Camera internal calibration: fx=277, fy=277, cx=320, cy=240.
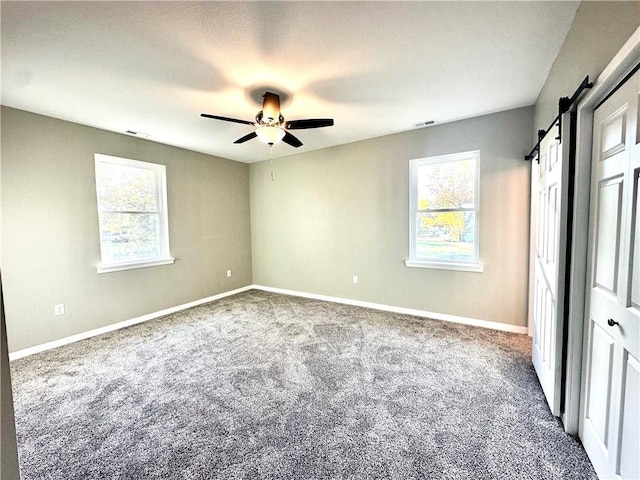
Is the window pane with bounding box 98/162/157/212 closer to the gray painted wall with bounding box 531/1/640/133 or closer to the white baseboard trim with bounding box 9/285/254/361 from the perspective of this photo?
the white baseboard trim with bounding box 9/285/254/361

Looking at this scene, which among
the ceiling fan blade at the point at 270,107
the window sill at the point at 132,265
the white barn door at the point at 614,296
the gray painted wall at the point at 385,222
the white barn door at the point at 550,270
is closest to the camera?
the white barn door at the point at 614,296

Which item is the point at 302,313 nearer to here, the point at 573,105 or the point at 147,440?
the point at 147,440

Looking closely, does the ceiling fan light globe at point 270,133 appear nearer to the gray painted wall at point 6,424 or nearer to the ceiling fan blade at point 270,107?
the ceiling fan blade at point 270,107

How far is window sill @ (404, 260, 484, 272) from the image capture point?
345 cm

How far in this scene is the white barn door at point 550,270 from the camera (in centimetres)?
176

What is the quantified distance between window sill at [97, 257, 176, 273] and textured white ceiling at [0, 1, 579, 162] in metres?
1.78

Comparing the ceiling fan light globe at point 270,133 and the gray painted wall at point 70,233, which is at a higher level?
the ceiling fan light globe at point 270,133

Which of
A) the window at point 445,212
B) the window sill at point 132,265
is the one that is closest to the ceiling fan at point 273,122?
the window at point 445,212

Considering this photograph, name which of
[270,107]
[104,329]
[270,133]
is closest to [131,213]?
[104,329]

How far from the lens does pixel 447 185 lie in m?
3.64

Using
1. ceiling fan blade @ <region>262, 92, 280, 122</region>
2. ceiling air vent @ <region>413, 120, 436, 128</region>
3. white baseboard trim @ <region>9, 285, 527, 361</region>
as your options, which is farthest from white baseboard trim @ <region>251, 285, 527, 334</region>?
ceiling fan blade @ <region>262, 92, 280, 122</region>

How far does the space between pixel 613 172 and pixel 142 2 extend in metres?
2.62

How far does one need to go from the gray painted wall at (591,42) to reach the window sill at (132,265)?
15.8 feet

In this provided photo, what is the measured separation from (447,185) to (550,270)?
1.89 metres
